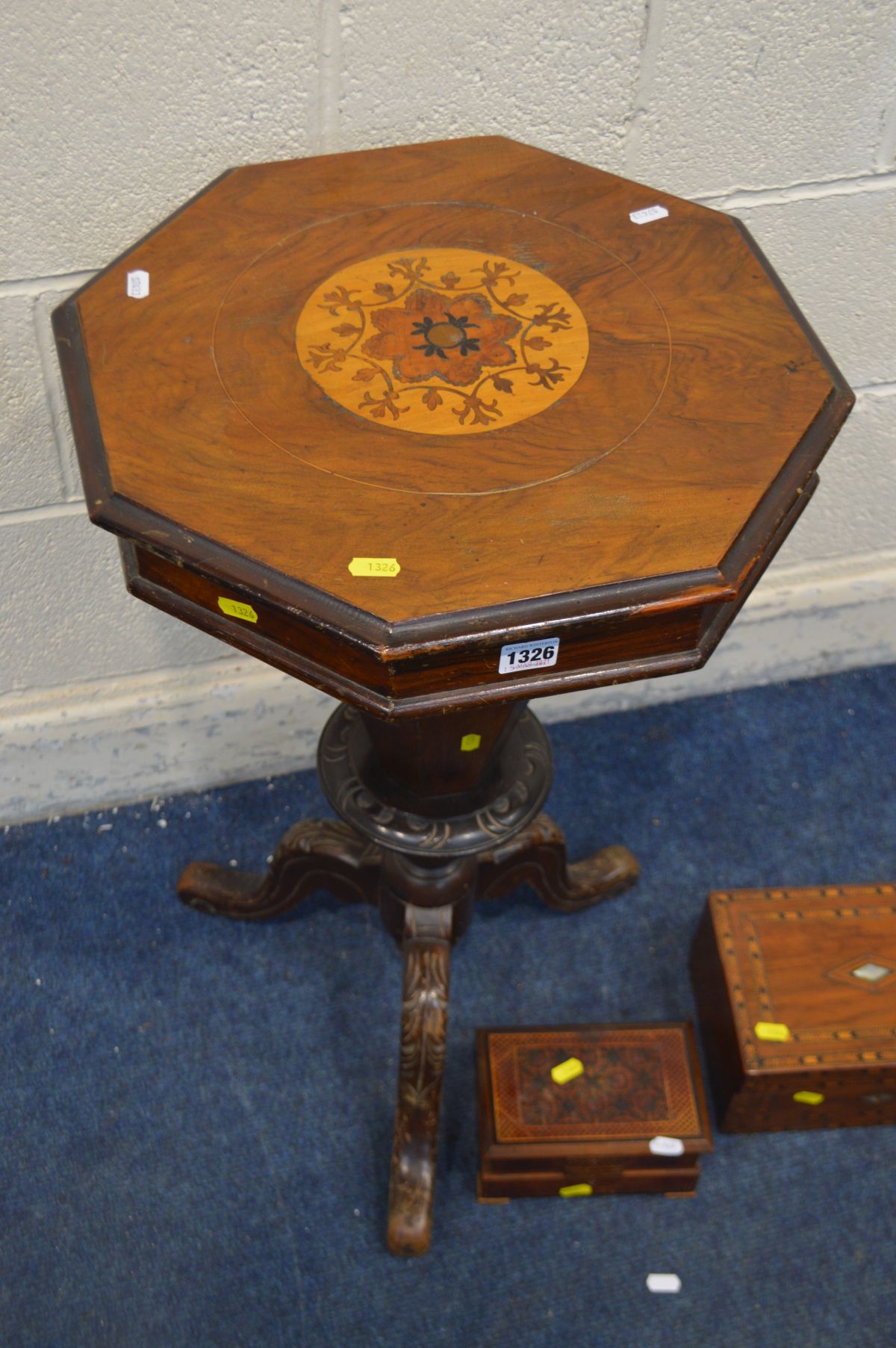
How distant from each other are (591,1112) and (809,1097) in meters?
0.31

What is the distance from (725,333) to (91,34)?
0.76 meters

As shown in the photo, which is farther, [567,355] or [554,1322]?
[554,1322]

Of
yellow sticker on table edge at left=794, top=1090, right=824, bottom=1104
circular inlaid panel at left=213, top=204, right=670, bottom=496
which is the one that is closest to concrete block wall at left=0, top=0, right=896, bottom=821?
circular inlaid panel at left=213, top=204, right=670, bottom=496

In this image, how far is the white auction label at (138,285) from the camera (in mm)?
1287

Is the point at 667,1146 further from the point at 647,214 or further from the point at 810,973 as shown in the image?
the point at 647,214

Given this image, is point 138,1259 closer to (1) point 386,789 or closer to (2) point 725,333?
(1) point 386,789

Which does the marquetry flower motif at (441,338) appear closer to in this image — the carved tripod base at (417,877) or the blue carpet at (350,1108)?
the carved tripod base at (417,877)

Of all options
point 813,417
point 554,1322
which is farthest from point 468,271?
point 554,1322

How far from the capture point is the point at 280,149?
1.56 meters

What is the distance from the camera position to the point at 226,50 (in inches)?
57.6

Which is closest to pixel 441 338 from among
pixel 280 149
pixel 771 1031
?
pixel 280 149

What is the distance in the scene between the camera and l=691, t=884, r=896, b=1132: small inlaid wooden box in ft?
5.80

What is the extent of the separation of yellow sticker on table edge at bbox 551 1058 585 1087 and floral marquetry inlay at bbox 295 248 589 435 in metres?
0.99

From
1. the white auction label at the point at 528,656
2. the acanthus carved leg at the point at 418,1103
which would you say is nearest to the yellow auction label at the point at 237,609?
the white auction label at the point at 528,656
